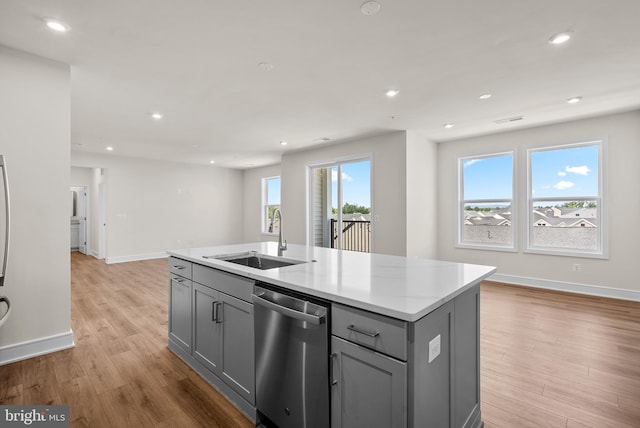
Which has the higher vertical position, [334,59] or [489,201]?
[334,59]

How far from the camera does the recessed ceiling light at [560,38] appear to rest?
7.77 ft

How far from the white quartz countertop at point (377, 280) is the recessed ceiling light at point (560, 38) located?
1955 mm

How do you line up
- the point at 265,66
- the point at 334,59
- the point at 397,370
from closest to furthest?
the point at 397,370 < the point at 334,59 < the point at 265,66

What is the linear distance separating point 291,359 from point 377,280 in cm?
60

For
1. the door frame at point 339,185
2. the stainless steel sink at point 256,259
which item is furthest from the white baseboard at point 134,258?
the stainless steel sink at point 256,259

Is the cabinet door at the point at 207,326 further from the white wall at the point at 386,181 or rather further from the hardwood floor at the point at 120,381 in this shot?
the white wall at the point at 386,181

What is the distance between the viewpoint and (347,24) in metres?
2.26

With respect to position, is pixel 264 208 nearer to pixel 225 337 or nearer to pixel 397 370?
pixel 225 337

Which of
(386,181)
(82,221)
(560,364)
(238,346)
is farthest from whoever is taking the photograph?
(82,221)

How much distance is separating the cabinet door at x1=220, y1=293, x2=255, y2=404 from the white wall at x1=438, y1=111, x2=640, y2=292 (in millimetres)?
4879

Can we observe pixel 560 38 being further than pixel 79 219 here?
No

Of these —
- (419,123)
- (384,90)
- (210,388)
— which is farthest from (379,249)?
(210,388)

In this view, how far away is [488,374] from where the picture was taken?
93.0 inches

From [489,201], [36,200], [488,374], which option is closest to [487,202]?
[489,201]
